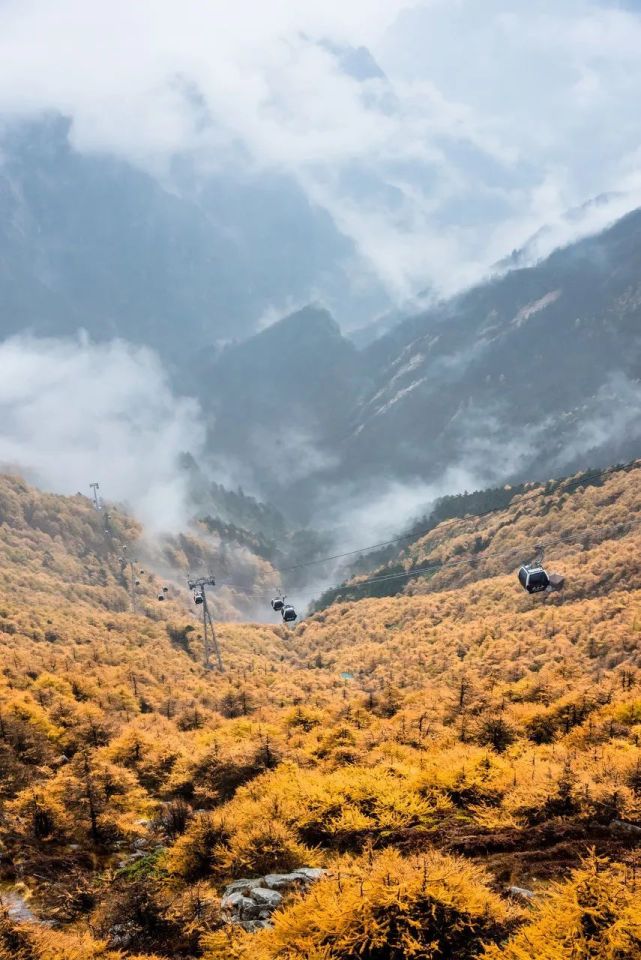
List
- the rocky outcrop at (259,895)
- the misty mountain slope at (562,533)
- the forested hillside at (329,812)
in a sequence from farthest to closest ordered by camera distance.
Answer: the misty mountain slope at (562,533) → the rocky outcrop at (259,895) → the forested hillside at (329,812)

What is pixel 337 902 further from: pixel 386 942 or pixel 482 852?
pixel 482 852

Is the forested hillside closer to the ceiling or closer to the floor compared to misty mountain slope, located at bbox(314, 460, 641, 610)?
closer to the floor

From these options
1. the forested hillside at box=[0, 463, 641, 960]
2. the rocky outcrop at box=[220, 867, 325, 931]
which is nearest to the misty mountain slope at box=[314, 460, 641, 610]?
the forested hillside at box=[0, 463, 641, 960]

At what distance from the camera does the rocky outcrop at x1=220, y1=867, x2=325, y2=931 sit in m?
22.5

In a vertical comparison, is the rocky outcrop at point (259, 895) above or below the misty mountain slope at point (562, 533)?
below

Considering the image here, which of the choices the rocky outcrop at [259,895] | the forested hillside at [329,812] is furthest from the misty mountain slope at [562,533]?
the rocky outcrop at [259,895]

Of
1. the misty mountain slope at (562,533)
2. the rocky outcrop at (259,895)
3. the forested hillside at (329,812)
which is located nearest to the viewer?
the forested hillside at (329,812)

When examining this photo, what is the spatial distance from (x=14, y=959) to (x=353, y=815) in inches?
565

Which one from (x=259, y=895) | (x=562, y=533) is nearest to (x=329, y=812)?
(x=259, y=895)

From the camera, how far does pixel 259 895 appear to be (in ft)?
77.2

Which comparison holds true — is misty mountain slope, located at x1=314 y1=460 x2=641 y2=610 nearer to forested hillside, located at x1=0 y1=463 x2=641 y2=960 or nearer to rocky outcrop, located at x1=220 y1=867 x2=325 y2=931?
forested hillside, located at x1=0 y1=463 x2=641 y2=960

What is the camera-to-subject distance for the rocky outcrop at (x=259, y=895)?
2253 cm

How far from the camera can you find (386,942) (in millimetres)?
17438

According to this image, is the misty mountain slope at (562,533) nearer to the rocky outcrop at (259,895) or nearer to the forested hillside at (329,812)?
the forested hillside at (329,812)
